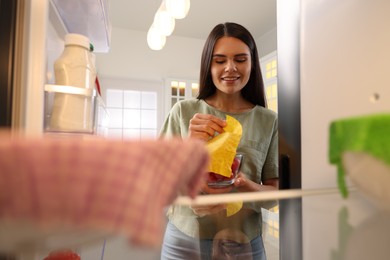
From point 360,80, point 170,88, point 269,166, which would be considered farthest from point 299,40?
point 170,88

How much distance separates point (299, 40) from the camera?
0.48 m

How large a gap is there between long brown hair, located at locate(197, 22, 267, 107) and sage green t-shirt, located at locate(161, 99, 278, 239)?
0.06 m

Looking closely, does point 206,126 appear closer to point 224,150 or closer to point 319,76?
point 224,150

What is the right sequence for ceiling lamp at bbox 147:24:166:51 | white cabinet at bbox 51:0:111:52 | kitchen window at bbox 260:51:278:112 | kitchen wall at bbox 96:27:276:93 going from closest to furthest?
white cabinet at bbox 51:0:111:52
ceiling lamp at bbox 147:24:166:51
kitchen window at bbox 260:51:278:112
kitchen wall at bbox 96:27:276:93

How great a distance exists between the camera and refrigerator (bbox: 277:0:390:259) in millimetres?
441

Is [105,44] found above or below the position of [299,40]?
above

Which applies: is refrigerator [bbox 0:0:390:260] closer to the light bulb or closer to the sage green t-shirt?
the sage green t-shirt

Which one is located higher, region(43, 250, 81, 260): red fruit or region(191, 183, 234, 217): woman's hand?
region(191, 183, 234, 217): woman's hand

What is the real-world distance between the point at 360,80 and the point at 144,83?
2697 mm

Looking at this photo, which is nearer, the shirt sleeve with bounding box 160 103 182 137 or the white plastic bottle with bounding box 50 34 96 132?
the white plastic bottle with bounding box 50 34 96 132

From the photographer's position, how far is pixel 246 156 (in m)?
0.87

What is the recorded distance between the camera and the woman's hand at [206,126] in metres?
0.57

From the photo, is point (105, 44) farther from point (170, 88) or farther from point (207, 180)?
point (170, 88)

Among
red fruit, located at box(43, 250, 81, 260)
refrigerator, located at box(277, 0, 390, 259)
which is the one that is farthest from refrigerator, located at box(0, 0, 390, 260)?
red fruit, located at box(43, 250, 81, 260)
